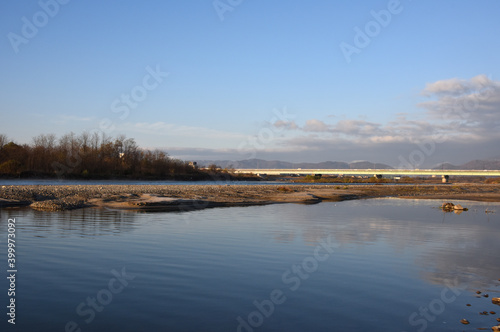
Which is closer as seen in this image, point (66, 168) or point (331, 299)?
point (331, 299)

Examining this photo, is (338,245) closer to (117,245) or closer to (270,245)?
(270,245)

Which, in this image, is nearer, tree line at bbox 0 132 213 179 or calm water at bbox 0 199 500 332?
calm water at bbox 0 199 500 332

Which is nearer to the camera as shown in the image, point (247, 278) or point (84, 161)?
point (247, 278)

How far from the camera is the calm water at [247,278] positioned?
354 inches

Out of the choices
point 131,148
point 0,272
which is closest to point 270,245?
point 0,272

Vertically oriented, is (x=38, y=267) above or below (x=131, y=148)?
below

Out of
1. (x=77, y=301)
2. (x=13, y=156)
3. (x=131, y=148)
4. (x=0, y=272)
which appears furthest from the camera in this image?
(x=131, y=148)

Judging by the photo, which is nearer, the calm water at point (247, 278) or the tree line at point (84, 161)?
the calm water at point (247, 278)

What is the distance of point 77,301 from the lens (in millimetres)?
9891

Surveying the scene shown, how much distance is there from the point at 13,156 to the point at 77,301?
109m

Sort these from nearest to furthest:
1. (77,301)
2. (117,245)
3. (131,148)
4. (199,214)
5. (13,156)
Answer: (77,301) < (117,245) < (199,214) < (13,156) < (131,148)

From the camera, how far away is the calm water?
29.5 ft

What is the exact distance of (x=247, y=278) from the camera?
12562 millimetres

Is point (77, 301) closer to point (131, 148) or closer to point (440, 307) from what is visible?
point (440, 307)
